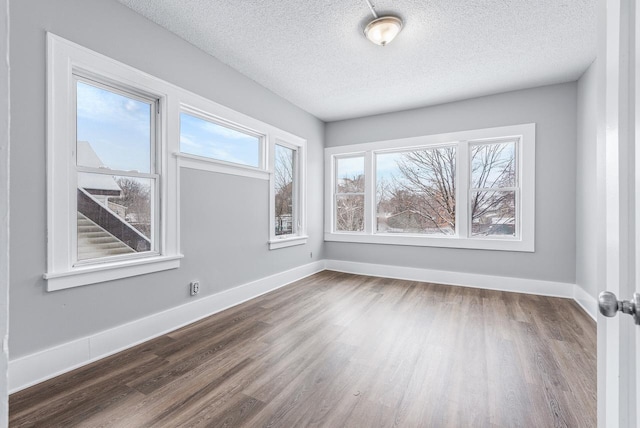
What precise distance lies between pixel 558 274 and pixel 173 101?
4.78 m

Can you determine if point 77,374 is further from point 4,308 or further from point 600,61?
point 600,61

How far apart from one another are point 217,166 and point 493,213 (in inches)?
145

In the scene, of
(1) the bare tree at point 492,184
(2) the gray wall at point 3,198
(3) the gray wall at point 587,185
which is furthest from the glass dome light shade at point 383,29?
(2) the gray wall at point 3,198

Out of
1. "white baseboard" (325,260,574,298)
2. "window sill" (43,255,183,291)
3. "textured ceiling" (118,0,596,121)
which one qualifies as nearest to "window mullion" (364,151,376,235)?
"white baseboard" (325,260,574,298)

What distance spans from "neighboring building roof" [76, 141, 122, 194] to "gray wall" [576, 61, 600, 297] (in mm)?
4420

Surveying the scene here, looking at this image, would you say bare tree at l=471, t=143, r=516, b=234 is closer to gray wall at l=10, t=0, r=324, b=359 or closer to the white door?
gray wall at l=10, t=0, r=324, b=359

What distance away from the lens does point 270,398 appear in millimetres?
1668

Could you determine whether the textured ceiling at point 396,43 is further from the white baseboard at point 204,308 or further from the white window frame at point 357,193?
the white baseboard at point 204,308

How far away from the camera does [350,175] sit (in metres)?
5.03

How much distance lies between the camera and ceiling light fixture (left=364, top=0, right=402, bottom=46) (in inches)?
91.2

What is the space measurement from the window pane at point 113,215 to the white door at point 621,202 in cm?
275

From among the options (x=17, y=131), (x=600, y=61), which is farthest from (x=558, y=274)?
(x=17, y=131)

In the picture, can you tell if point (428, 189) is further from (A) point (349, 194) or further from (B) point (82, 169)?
(B) point (82, 169)

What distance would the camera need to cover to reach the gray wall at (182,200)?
1.72m
